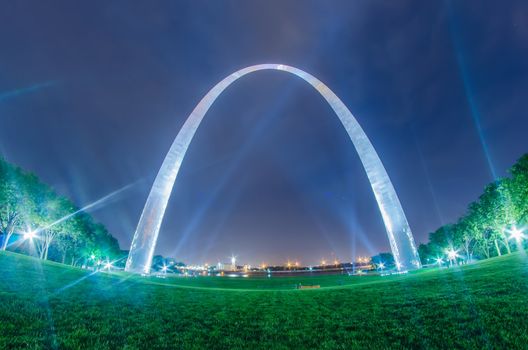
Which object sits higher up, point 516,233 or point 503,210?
point 503,210

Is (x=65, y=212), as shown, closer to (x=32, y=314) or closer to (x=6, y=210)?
(x=6, y=210)

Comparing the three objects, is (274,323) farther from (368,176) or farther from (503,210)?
(503,210)

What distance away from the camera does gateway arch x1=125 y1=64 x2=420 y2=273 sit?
25050 millimetres

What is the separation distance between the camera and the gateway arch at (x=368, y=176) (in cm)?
2505

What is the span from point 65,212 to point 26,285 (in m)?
39.6

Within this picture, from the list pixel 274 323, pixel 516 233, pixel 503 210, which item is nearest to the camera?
pixel 274 323

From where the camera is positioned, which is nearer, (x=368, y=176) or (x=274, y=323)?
(x=274, y=323)

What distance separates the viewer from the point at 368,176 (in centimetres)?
2931

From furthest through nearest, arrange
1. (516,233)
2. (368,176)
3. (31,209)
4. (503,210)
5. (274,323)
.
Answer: (516,233) < (503,210) < (31,209) < (368,176) < (274,323)

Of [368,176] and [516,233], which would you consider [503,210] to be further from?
[368,176]

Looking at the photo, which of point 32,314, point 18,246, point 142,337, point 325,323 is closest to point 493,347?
point 325,323

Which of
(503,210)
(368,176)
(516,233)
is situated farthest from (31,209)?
(516,233)

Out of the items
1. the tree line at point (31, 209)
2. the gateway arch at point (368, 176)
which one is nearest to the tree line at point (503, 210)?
the gateway arch at point (368, 176)

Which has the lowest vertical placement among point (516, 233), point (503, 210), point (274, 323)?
point (274, 323)
